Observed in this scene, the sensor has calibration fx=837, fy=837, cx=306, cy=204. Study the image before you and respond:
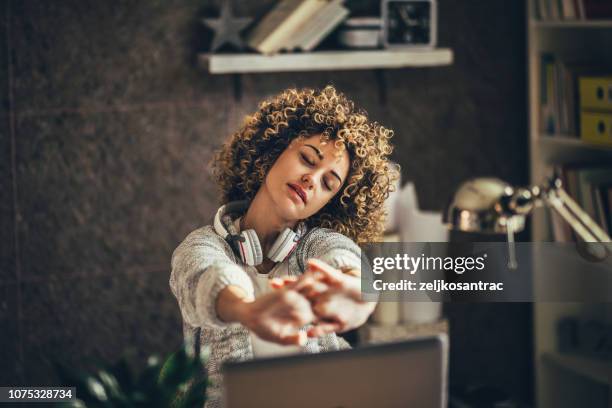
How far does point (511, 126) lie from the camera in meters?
3.28

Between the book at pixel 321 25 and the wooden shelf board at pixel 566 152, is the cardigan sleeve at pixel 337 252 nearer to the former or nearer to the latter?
the book at pixel 321 25

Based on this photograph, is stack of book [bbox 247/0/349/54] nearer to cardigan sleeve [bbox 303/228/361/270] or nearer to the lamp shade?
the lamp shade

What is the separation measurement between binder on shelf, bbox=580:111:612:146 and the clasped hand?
1.63 metres

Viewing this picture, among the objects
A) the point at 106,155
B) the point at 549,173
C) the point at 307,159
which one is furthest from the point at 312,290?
the point at 549,173

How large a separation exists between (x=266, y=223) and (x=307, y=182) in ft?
0.41

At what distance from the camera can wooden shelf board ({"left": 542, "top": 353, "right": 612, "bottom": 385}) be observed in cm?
292

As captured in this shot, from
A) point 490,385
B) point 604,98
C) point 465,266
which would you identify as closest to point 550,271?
point 490,385

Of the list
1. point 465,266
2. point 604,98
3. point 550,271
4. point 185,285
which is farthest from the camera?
point 550,271

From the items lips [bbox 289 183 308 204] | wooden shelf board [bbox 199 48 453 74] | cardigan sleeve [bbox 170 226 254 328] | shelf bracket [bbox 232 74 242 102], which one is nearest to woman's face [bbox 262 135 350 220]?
lips [bbox 289 183 308 204]

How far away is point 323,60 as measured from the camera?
110 inches

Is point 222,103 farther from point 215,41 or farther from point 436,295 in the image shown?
point 436,295

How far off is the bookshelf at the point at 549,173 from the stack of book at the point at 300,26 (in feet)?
2.66

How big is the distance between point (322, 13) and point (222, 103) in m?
0.47

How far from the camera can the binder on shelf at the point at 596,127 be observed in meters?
2.69
